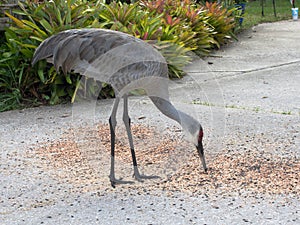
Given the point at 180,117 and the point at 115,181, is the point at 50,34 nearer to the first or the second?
the point at 115,181

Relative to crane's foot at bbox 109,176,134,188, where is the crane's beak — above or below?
above

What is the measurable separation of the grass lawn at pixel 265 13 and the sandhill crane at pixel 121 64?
845 cm

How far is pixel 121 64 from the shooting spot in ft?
15.0

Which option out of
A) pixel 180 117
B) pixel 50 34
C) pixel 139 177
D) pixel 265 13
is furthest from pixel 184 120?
pixel 265 13

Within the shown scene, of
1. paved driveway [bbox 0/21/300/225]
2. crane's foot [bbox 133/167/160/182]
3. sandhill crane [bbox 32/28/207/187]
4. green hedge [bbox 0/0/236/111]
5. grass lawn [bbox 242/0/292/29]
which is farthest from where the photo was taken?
grass lawn [bbox 242/0/292/29]

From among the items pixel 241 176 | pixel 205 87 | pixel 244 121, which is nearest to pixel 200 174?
pixel 241 176

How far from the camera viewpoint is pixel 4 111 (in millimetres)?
6824

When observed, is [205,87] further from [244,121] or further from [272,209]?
[272,209]

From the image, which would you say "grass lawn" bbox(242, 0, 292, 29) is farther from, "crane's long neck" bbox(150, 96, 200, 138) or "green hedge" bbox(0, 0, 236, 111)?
"crane's long neck" bbox(150, 96, 200, 138)

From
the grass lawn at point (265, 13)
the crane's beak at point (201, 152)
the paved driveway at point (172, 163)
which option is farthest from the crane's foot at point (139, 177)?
the grass lawn at point (265, 13)

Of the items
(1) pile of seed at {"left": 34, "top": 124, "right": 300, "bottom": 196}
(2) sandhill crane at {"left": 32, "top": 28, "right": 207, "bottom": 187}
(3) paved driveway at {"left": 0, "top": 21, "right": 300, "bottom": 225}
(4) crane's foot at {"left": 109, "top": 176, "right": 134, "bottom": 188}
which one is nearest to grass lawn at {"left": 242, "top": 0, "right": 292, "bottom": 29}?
(3) paved driveway at {"left": 0, "top": 21, "right": 300, "bottom": 225}

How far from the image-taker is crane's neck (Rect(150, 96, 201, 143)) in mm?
4355

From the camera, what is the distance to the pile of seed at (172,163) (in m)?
4.48

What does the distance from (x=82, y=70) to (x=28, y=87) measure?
7.80 ft
